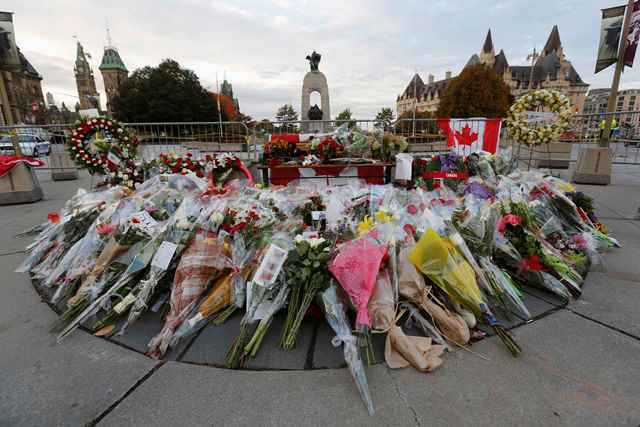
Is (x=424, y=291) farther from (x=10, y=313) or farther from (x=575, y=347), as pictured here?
(x=10, y=313)

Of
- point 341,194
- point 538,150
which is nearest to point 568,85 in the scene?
point 538,150

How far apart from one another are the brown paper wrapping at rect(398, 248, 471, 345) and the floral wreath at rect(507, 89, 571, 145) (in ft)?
17.5

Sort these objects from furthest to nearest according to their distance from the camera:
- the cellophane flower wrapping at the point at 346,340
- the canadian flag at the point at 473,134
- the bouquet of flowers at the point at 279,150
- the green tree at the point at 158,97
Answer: the green tree at the point at 158,97
the canadian flag at the point at 473,134
the bouquet of flowers at the point at 279,150
the cellophane flower wrapping at the point at 346,340

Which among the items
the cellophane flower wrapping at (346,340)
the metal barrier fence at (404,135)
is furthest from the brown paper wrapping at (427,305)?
the metal barrier fence at (404,135)

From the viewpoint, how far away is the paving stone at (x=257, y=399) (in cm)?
156

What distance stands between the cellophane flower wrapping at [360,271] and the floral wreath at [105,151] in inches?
177

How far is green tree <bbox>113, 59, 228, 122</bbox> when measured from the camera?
37.4 m

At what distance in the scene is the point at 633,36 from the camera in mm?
6688

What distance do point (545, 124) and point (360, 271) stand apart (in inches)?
232

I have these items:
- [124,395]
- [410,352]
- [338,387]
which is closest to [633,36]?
[410,352]

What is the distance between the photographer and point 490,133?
22.0 ft

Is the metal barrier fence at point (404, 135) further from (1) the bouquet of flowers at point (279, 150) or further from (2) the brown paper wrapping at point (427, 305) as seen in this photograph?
(2) the brown paper wrapping at point (427, 305)

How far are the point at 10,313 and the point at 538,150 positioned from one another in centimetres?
1259

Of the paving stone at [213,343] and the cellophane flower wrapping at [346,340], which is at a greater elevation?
the cellophane flower wrapping at [346,340]
